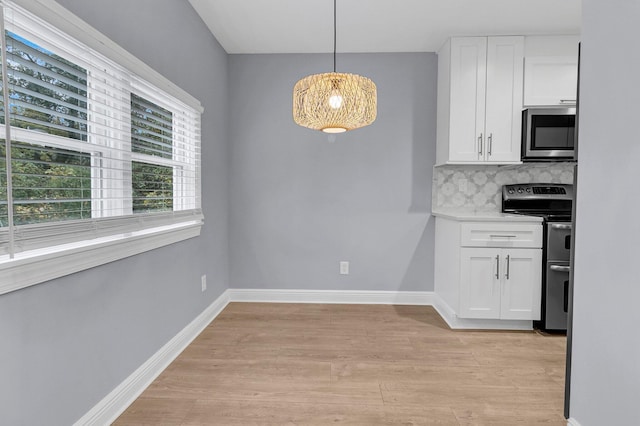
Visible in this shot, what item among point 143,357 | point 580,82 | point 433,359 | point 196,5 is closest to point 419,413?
point 433,359

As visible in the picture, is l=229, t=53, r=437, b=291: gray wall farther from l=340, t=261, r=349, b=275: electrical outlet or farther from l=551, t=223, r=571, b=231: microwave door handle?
l=551, t=223, r=571, b=231: microwave door handle

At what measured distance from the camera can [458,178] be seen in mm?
3658

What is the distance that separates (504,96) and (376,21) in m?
1.26

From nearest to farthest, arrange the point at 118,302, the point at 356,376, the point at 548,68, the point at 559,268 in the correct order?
the point at 118,302, the point at 356,376, the point at 559,268, the point at 548,68

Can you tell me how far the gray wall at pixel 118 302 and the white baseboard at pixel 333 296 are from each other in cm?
53

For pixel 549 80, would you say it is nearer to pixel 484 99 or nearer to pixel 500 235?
pixel 484 99

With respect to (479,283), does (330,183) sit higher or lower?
higher

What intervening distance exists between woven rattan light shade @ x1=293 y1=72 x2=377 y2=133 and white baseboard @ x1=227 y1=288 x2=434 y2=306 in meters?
2.03

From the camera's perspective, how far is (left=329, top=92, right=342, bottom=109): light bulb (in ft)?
6.87

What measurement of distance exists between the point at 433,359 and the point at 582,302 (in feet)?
3.88

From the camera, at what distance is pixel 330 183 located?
3744 mm

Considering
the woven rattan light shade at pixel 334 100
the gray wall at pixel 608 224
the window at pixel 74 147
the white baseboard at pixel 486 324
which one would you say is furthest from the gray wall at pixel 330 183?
the gray wall at pixel 608 224

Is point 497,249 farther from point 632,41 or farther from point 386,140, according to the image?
point 632,41

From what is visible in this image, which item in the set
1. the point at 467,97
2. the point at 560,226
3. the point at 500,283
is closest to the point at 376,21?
the point at 467,97
